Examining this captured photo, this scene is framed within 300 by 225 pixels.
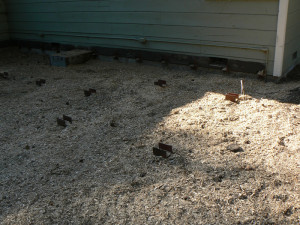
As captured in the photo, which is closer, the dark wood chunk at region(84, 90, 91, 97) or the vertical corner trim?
the vertical corner trim

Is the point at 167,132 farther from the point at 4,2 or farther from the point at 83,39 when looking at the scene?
the point at 4,2

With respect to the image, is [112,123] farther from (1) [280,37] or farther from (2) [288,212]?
(1) [280,37]

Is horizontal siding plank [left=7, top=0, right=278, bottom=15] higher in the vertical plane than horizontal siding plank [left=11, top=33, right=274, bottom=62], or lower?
higher

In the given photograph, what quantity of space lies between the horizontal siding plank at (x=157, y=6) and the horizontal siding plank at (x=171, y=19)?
0.08 metres

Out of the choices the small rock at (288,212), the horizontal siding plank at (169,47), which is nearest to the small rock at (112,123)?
the small rock at (288,212)

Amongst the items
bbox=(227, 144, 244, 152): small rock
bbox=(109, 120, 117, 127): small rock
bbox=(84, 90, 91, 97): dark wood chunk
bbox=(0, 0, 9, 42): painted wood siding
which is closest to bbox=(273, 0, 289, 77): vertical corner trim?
bbox=(227, 144, 244, 152): small rock

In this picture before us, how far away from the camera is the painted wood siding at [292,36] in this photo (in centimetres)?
497

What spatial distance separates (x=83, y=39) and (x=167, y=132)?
15.3ft

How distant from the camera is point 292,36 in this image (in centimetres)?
525

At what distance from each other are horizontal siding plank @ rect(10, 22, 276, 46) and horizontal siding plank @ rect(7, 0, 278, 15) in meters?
0.30

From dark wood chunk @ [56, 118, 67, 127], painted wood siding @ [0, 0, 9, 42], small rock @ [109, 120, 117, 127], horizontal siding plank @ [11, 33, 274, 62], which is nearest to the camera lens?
small rock @ [109, 120, 117, 127]

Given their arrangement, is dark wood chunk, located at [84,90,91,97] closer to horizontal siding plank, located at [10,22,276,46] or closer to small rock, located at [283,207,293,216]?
horizontal siding plank, located at [10,22,276,46]

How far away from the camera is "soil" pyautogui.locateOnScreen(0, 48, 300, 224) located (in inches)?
98.5

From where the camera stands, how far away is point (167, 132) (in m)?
3.72
